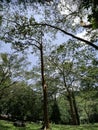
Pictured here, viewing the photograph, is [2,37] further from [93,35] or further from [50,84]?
[50,84]

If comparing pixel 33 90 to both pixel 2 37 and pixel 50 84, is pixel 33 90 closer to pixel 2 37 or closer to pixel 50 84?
pixel 50 84

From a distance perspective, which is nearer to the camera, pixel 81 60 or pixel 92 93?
pixel 81 60

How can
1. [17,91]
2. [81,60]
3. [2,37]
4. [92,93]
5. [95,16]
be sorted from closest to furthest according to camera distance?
[95,16], [2,37], [81,60], [92,93], [17,91]

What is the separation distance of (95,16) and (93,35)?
9069 millimetres

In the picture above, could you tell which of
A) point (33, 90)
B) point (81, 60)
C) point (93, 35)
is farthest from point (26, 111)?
point (93, 35)

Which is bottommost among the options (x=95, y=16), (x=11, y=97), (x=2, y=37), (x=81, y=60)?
(x=95, y=16)

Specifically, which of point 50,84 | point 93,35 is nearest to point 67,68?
point 50,84

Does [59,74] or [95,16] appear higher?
[59,74]

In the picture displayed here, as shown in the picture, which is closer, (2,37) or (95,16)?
(95,16)

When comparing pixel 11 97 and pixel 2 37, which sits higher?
pixel 11 97

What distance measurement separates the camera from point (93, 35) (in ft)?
49.2

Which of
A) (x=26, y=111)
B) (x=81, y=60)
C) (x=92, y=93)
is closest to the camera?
(x=81, y=60)

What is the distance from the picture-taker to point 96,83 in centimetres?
4888

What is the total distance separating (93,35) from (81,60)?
31.5m
